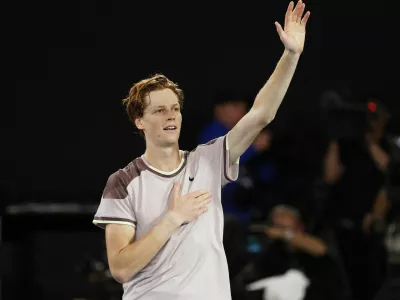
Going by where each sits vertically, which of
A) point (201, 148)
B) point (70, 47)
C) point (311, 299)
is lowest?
point (311, 299)

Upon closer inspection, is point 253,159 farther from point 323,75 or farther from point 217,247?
point 217,247

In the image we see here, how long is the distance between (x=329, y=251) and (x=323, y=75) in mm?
2154

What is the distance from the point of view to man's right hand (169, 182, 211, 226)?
2975 mm

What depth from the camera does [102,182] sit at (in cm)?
766

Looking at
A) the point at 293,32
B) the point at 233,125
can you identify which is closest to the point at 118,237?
the point at 293,32

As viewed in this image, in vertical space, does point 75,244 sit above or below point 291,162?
below

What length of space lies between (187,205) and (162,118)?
35 centimetres

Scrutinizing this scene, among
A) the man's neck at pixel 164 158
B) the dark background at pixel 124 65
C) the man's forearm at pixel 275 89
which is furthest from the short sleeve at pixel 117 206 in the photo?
the dark background at pixel 124 65

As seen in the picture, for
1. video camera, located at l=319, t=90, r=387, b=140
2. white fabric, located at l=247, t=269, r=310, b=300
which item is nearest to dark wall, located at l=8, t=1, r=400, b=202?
video camera, located at l=319, t=90, r=387, b=140

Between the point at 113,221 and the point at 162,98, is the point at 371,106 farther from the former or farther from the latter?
the point at 113,221

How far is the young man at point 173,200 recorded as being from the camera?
300 cm

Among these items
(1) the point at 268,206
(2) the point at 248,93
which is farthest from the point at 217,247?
(2) the point at 248,93

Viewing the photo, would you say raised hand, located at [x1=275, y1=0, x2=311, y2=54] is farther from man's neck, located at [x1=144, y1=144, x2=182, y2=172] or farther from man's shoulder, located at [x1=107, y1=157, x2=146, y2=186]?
man's shoulder, located at [x1=107, y1=157, x2=146, y2=186]

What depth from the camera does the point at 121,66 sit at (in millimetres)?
7562
